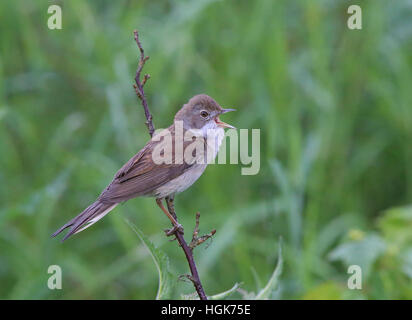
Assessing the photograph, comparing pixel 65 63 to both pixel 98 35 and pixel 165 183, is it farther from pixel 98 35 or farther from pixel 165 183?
pixel 165 183

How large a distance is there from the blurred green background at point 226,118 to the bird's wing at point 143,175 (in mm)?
1268

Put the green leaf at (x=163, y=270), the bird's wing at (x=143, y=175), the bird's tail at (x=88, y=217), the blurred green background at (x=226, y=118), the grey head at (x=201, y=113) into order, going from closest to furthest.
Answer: the green leaf at (x=163, y=270)
the bird's tail at (x=88, y=217)
the bird's wing at (x=143, y=175)
the grey head at (x=201, y=113)
the blurred green background at (x=226, y=118)

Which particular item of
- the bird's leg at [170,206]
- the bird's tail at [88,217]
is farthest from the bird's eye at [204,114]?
the bird's tail at [88,217]

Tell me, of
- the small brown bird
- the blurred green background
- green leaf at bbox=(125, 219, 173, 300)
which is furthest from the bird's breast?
the blurred green background

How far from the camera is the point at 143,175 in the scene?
144 inches

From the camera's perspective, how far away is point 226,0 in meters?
5.70

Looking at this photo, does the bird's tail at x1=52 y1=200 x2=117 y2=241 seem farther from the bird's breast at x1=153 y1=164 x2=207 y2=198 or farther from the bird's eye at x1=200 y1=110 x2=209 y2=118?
the bird's eye at x1=200 y1=110 x2=209 y2=118

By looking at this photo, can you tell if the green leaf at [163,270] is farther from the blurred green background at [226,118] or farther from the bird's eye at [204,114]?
the blurred green background at [226,118]

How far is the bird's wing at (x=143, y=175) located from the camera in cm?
350

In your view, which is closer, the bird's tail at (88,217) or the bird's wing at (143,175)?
the bird's tail at (88,217)

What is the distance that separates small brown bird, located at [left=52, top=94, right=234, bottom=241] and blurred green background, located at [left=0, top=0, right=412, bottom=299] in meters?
1.04

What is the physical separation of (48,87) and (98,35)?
2.67ft
